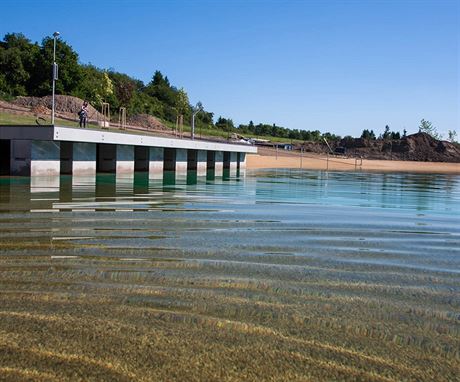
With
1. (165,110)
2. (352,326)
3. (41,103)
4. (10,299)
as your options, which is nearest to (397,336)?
(352,326)

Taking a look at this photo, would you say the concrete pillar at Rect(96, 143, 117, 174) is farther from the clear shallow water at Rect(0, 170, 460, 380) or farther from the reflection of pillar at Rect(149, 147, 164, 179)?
the clear shallow water at Rect(0, 170, 460, 380)

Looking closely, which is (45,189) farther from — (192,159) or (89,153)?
(192,159)

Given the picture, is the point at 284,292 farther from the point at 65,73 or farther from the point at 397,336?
the point at 65,73

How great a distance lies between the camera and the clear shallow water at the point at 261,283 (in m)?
3.73

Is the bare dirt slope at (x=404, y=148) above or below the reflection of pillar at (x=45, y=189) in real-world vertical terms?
above

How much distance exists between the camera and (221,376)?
3.32m

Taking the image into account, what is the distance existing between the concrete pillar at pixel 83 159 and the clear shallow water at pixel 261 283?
47.1 ft

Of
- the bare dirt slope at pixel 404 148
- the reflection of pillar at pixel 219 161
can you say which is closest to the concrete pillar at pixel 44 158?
the reflection of pillar at pixel 219 161

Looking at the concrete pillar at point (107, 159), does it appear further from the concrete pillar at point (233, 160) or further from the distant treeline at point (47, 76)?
the distant treeline at point (47, 76)

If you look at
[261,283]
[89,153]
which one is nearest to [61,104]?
[89,153]

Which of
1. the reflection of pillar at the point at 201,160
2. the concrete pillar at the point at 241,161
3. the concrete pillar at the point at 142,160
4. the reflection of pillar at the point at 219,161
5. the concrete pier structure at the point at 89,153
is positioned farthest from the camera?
the concrete pillar at the point at 241,161

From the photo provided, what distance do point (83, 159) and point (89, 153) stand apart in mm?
529

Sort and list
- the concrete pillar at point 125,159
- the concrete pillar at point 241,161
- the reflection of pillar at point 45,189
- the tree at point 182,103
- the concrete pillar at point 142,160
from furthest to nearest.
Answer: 1. the tree at point 182,103
2. the concrete pillar at point 241,161
3. the concrete pillar at point 142,160
4. the concrete pillar at point 125,159
5. the reflection of pillar at point 45,189

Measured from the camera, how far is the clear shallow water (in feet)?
12.2
